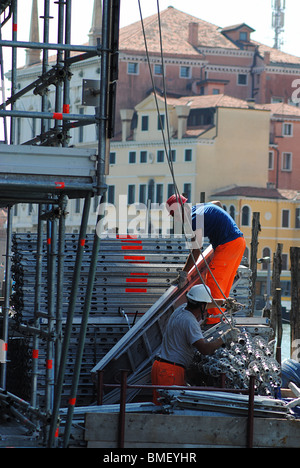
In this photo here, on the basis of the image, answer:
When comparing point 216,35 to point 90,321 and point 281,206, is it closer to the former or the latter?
point 281,206

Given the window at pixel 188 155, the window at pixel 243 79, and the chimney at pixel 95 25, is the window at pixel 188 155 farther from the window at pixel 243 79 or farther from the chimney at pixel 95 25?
the window at pixel 243 79

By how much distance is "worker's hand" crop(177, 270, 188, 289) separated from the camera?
34.7ft

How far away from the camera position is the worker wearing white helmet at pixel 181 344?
898cm

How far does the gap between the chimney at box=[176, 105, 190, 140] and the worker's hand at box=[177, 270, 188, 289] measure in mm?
64543

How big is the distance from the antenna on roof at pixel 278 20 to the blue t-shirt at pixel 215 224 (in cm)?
8940

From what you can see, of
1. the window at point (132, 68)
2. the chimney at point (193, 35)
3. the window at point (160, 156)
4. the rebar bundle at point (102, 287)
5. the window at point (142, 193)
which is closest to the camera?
the rebar bundle at point (102, 287)

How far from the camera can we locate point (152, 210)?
239 ft

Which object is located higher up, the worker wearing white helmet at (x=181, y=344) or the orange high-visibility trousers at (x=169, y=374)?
the worker wearing white helmet at (x=181, y=344)

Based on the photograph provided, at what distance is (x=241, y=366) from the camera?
9.02m

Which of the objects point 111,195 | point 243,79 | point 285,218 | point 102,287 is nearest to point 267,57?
point 243,79

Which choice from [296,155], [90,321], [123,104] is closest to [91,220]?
[123,104]

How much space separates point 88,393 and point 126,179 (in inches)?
2606

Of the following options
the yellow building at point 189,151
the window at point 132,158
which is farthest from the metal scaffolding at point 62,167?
the window at point 132,158

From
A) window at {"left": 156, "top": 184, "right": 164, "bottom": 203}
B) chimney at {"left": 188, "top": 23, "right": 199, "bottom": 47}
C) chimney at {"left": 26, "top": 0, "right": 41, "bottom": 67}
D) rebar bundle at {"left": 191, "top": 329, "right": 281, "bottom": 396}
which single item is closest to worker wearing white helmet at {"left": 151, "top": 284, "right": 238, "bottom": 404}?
rebar bundle at {"left": 191, "top": 329, "right": 281, "bottom": 396}
